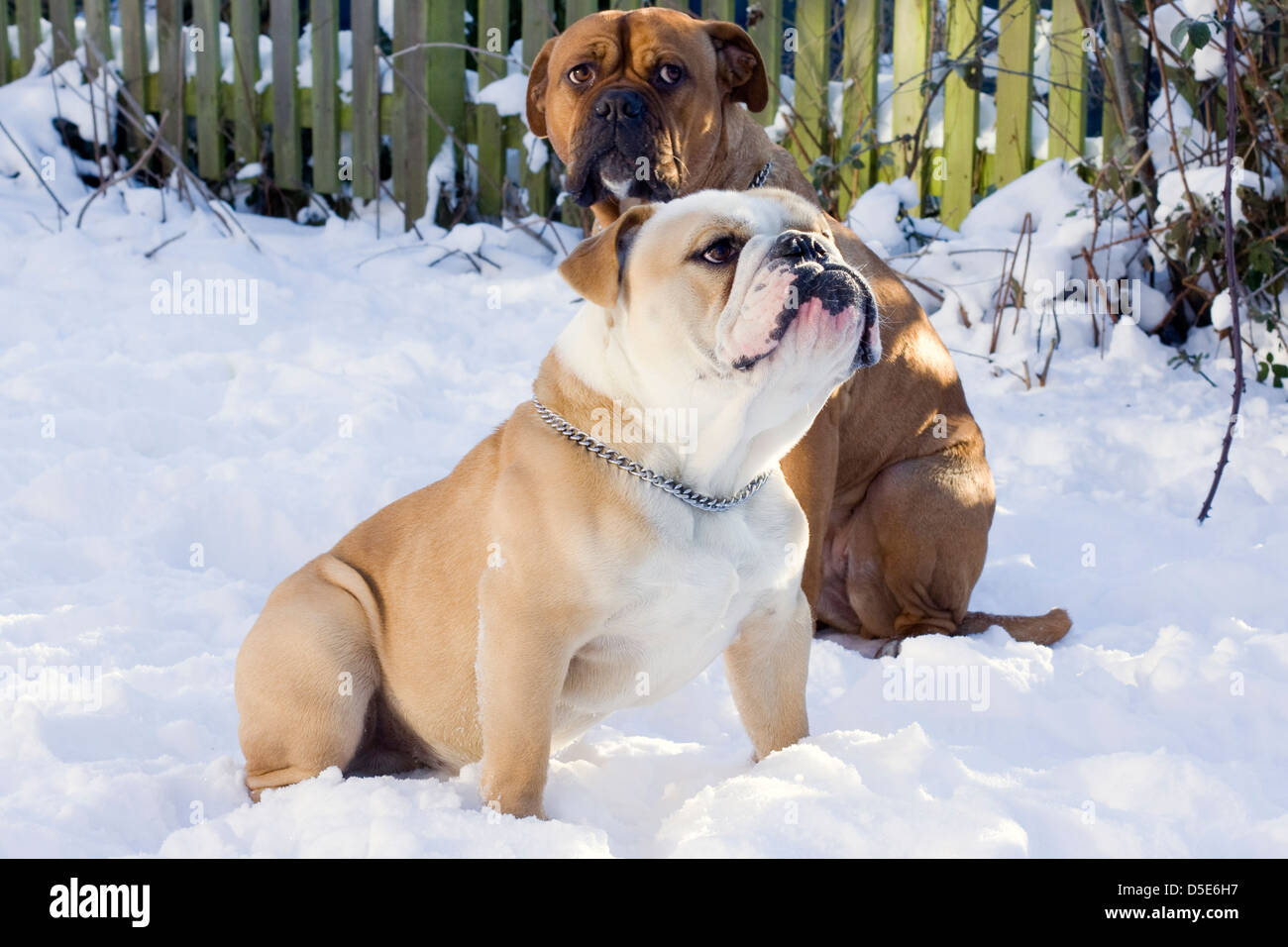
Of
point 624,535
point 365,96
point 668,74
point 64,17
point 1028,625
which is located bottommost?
point 1028,625

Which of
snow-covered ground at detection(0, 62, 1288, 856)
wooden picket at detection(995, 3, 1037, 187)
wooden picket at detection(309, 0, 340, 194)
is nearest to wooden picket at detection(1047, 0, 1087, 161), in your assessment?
wooden picket at detection(995, 3, 1037, 187)

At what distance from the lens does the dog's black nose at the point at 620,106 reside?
371 centimetres

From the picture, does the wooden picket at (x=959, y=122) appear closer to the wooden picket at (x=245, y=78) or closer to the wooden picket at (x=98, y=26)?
the wooden picket at (x=245, y=78)

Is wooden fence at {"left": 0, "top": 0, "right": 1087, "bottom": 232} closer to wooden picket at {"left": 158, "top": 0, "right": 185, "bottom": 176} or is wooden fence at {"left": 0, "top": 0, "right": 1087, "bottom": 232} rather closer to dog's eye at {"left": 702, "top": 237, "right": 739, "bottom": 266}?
wooden picket at {"left": 158, "top": 0, "right": 185, "bottom": 176}

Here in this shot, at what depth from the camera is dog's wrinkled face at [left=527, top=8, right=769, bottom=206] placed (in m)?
3.73

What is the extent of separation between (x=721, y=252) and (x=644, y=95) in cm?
138

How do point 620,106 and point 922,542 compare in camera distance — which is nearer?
point 620,106

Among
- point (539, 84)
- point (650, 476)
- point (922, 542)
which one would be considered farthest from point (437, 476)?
point (650, 476)

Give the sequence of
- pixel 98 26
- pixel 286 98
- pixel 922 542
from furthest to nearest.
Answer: pixel 98 26 → pixel 286 98 → pixel 922 542

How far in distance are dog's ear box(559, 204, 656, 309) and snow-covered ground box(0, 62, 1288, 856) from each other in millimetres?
961

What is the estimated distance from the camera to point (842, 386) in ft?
12.9

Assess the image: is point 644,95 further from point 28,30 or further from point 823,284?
point 28,30

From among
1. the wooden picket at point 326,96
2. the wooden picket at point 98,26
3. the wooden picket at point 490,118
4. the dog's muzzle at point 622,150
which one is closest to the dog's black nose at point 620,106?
the dog's muzzle at point 622,150

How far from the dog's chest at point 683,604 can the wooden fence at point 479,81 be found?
13.1ft
